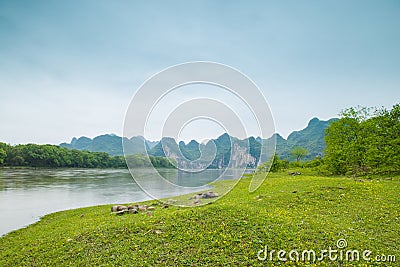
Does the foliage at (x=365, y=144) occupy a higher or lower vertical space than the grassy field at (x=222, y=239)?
higher

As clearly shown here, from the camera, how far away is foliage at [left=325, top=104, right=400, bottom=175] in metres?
23.8

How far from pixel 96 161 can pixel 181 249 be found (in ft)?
304

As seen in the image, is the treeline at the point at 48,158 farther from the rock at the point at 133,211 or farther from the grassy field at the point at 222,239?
the grassy field at the point at 222,239

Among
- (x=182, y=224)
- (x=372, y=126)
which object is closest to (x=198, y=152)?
(x=182, y=224)

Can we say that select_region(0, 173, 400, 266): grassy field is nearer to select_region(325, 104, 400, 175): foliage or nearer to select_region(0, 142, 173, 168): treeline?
select_region(325, 104, 400, 175): foliage

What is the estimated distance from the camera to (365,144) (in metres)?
25.5

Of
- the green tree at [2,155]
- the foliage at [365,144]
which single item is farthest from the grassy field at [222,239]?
the green tree at [2,155]

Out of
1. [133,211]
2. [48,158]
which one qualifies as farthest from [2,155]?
[133,211]

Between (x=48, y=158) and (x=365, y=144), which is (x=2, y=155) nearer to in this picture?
(x=48, y=158)

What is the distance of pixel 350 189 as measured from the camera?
14484 mm

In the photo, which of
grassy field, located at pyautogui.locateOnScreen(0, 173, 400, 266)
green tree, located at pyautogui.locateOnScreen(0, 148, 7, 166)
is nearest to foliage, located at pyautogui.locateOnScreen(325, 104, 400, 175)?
grassy field, located at pyautogui.locateOnScreen(0, 173, 400, 266)

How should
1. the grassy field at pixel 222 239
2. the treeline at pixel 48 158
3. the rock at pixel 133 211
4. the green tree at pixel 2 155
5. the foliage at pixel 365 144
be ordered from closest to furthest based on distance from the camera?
the grassy field at pixel 222 239 → the rock at pixel 133 211 → the foliage at pixel 365 144 → the green tree at pixel 2 155 → the treeline at pixel 48 158

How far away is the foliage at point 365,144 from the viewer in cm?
2380

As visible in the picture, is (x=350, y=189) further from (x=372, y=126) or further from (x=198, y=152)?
(x=372, y=126)
